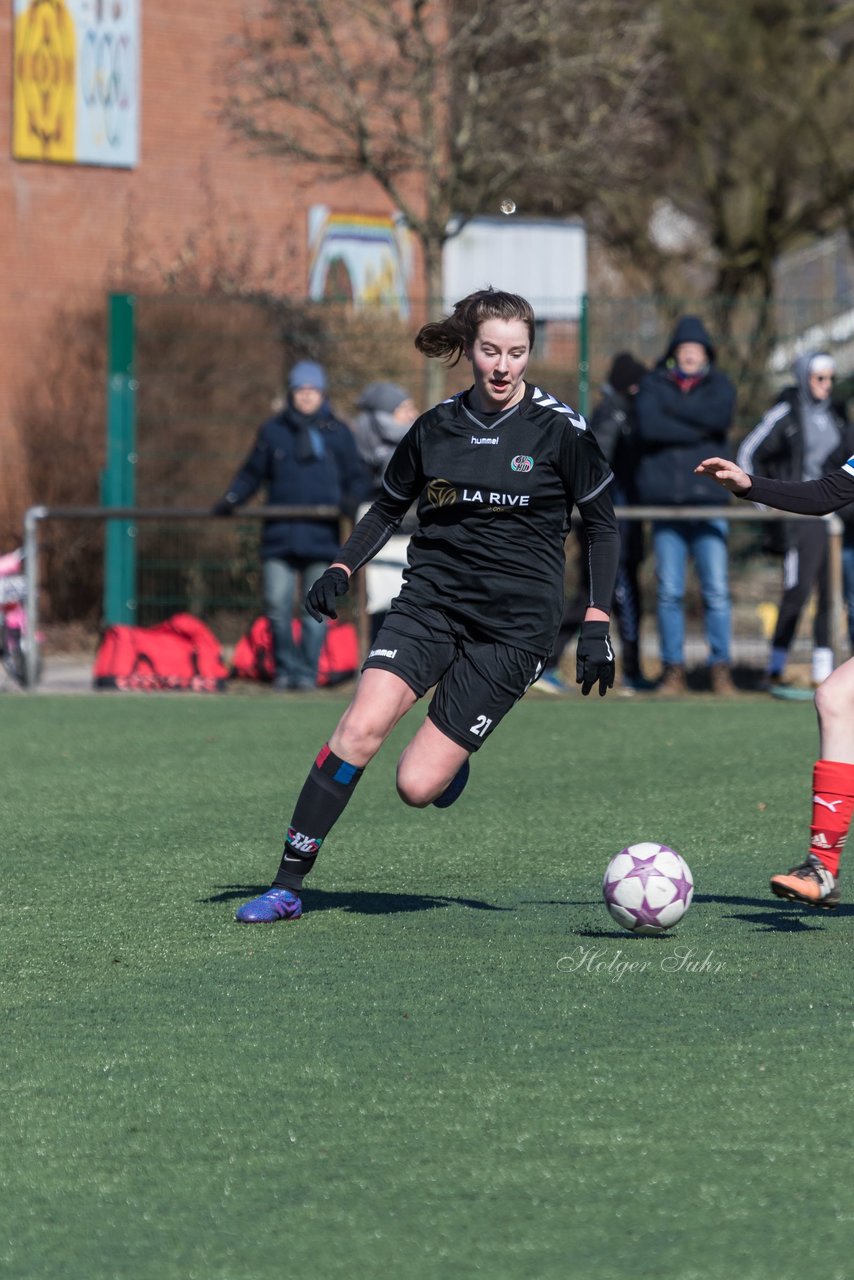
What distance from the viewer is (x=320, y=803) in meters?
6.27

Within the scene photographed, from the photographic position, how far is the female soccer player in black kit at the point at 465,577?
6.21 meters

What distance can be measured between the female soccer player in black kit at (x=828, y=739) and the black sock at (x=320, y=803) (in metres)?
1.31

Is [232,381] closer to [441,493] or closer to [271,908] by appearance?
Result: [441,493]

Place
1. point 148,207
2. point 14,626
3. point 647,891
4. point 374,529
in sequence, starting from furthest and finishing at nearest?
point 148,207
point 14,626
point 374,529
point 647,891

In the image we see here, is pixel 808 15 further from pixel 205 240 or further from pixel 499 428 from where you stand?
pixel 499 428

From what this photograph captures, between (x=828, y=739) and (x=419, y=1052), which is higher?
(x=828, y=739)

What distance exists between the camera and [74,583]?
1792cm

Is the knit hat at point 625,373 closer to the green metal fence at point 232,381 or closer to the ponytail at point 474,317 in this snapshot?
the green metal fence at point 232,381

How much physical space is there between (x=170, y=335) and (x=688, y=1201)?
45.1ft

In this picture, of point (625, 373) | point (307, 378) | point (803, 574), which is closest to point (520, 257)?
point (625, 373)

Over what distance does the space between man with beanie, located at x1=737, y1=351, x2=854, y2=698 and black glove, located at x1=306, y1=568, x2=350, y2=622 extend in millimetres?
7100

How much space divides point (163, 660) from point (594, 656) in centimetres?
827

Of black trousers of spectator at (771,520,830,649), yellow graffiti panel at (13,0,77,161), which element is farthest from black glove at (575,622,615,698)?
yellow graffiti panel at (13,0,77,161)

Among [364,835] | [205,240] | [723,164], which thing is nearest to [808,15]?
[723,164]
